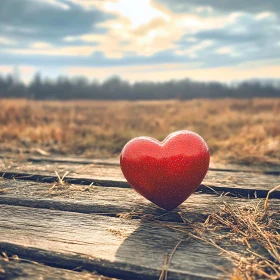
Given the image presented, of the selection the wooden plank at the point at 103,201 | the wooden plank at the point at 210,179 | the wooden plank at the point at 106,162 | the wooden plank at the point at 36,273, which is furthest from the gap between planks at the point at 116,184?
the wooden plank at the point at 36,273

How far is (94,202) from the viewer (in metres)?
1.77

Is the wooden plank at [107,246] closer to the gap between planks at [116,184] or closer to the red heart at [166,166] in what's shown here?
the red heart at [166,166]

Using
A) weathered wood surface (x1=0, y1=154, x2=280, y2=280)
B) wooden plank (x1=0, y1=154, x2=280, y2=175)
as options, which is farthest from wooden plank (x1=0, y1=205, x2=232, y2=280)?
wooden plank (x1=0, y1=154, x2=280, y2=175)

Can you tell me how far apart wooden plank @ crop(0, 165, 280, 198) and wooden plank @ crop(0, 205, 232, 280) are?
64cm

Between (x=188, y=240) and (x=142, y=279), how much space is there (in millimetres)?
293

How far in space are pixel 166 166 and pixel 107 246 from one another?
479 millimetres

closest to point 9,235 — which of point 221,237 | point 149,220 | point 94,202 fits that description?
point 94,202

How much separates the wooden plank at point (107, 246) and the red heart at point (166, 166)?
180mm

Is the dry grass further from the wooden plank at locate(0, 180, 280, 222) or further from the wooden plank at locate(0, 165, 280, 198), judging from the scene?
the wooden plank at locate(0, 165, 280, 198)

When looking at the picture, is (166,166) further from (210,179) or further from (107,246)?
(210,179)

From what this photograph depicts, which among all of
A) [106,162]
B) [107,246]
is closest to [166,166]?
[107,246]

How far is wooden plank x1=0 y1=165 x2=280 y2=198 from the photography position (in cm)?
202

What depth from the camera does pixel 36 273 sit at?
3.75 ft

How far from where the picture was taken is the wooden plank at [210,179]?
2.02 meters
